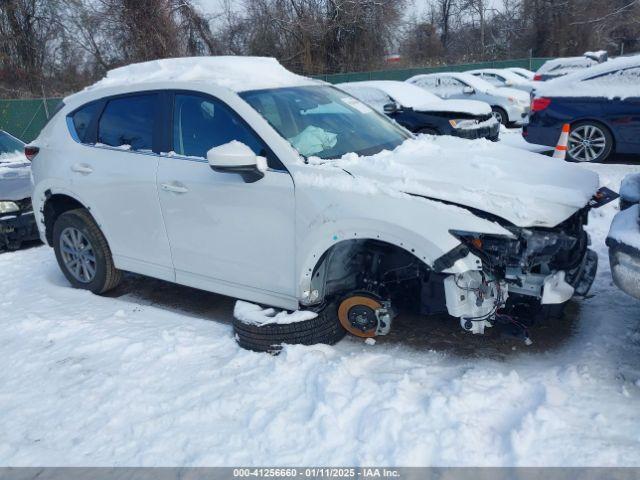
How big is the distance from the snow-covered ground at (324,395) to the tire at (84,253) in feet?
1.69

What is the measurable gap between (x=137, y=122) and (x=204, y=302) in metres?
1.57

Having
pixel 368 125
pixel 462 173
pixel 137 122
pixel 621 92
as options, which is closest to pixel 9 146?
pixel 137 122

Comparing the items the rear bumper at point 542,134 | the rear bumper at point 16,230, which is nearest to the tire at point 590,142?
the rear bumper at point 542,134

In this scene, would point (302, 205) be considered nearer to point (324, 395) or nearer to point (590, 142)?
point (324, 395)

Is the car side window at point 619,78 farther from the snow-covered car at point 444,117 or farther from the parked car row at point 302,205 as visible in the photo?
the parked car row at point 302,205

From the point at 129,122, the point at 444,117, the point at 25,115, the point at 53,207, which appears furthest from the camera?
the point at 25,115

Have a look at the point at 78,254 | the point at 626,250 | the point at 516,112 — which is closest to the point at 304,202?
the point at 626,250

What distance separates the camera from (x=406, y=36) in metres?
34.2

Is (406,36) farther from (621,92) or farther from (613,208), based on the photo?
(613,208)

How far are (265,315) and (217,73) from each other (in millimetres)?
1895

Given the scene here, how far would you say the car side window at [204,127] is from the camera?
12.5 ft

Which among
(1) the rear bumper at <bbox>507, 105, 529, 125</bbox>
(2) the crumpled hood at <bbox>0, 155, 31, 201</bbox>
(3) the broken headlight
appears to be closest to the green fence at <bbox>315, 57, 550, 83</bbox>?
(1) the rear bumper at <bbox>507, 105, 529, 125</bbox>

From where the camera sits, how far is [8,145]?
827cm

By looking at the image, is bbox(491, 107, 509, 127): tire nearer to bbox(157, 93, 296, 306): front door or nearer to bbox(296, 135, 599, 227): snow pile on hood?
bbox(296, 135, 599, 227): snow pile on hood
